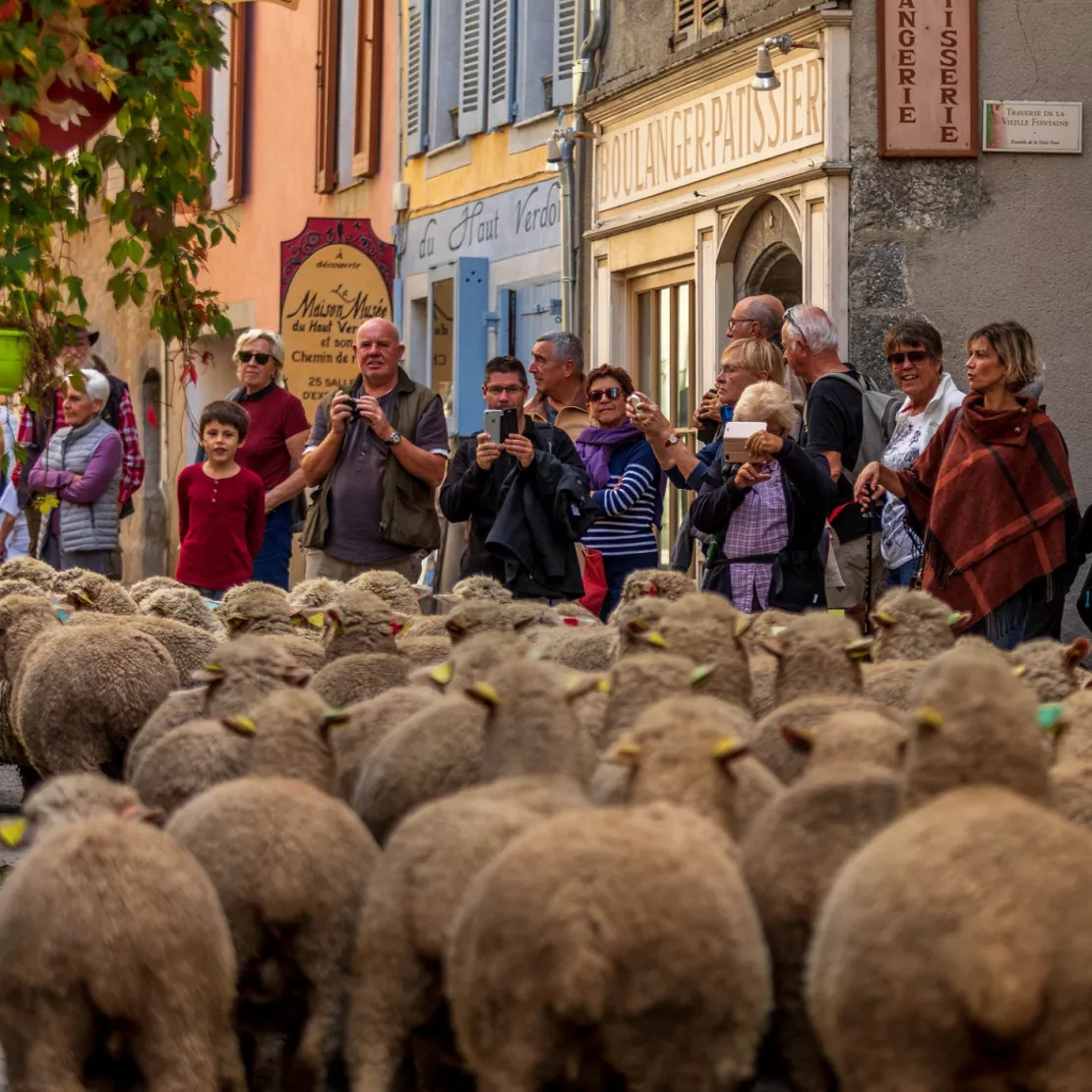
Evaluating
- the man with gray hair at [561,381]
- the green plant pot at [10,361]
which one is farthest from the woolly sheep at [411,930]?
the green plant pot at [10,361]

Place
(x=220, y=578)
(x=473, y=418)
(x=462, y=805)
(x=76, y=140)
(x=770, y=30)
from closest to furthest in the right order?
(x=462, y=805)
(x=76, y=140)
(x=220, y=578)
(x=770, y=30)
(x=473, y=418)

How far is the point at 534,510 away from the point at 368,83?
1316cm

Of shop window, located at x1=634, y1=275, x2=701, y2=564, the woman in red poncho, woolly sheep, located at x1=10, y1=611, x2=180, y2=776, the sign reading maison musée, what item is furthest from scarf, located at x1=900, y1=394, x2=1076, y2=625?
shop window, located at x1=634, y1=275, x2=701, y2=564

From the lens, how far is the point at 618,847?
3.81 m

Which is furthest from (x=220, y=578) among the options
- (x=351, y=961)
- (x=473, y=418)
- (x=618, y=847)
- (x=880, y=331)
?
(x=473, y=418)

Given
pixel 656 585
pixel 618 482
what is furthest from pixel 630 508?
pixel 656 585

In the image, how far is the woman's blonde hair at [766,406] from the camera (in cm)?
838

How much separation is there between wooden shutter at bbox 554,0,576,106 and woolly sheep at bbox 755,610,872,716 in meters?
11.7

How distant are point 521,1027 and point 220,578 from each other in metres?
6.98

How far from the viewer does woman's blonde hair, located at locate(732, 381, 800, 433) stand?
27.5 feet

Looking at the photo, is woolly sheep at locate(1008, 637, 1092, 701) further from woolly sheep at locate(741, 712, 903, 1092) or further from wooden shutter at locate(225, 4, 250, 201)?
wooden shutter at locate(225, 4, 250, 201)

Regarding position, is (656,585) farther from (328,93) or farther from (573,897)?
(328,93)

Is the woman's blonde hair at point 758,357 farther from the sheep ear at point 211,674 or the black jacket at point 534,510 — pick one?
the sheep ear at point 211,674

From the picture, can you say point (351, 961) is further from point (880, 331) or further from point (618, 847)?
point (880, 331)
